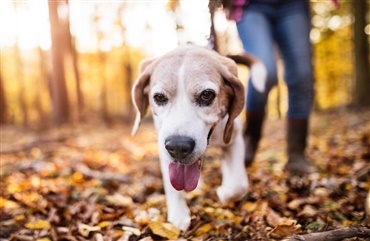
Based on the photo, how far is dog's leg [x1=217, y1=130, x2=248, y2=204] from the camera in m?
2.61

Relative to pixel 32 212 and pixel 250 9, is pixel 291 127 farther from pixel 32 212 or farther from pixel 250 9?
pixel 32 212

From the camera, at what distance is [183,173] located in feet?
7.47

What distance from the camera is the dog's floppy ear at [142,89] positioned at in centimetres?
260

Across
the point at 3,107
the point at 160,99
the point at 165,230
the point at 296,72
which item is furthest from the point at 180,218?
the point at 3,107

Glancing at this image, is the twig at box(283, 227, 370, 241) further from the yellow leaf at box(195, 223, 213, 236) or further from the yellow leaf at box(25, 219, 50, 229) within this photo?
the yellow leaf at box(25, 219, 50, 229)

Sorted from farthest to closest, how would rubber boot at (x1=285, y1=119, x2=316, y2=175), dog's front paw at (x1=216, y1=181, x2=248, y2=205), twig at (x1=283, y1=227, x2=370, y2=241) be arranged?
rubber boot at (x1=285, y1=119, x2=316, y2=175), dog's front paw at (x1=216, y1=181, x2=248, y2=205), twig at (x1=283, y1=227, x2=370, y2=241)

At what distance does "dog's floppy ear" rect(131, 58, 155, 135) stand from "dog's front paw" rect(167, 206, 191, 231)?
0.73m

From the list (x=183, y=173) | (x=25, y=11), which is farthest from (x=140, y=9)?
(x=183, y=173)

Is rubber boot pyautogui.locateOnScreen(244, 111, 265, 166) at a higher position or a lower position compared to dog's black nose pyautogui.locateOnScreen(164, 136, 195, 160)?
lower

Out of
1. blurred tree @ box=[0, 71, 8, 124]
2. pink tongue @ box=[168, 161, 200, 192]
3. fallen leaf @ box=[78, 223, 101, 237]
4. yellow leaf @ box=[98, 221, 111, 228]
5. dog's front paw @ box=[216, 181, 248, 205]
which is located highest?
pink tongue @ box=[168, 161, 200, 192]

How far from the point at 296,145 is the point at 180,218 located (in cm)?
173

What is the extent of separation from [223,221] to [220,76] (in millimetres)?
925

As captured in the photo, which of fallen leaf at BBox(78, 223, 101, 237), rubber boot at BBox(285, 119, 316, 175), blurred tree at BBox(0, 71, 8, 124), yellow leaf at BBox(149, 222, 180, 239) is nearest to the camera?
yellow leaf at BBox(149, 222, 180, 239)

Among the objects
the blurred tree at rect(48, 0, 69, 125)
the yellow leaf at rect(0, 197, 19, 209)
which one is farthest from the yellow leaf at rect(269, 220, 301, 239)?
the blurred tree at rect(48, 0, 69, 125)
